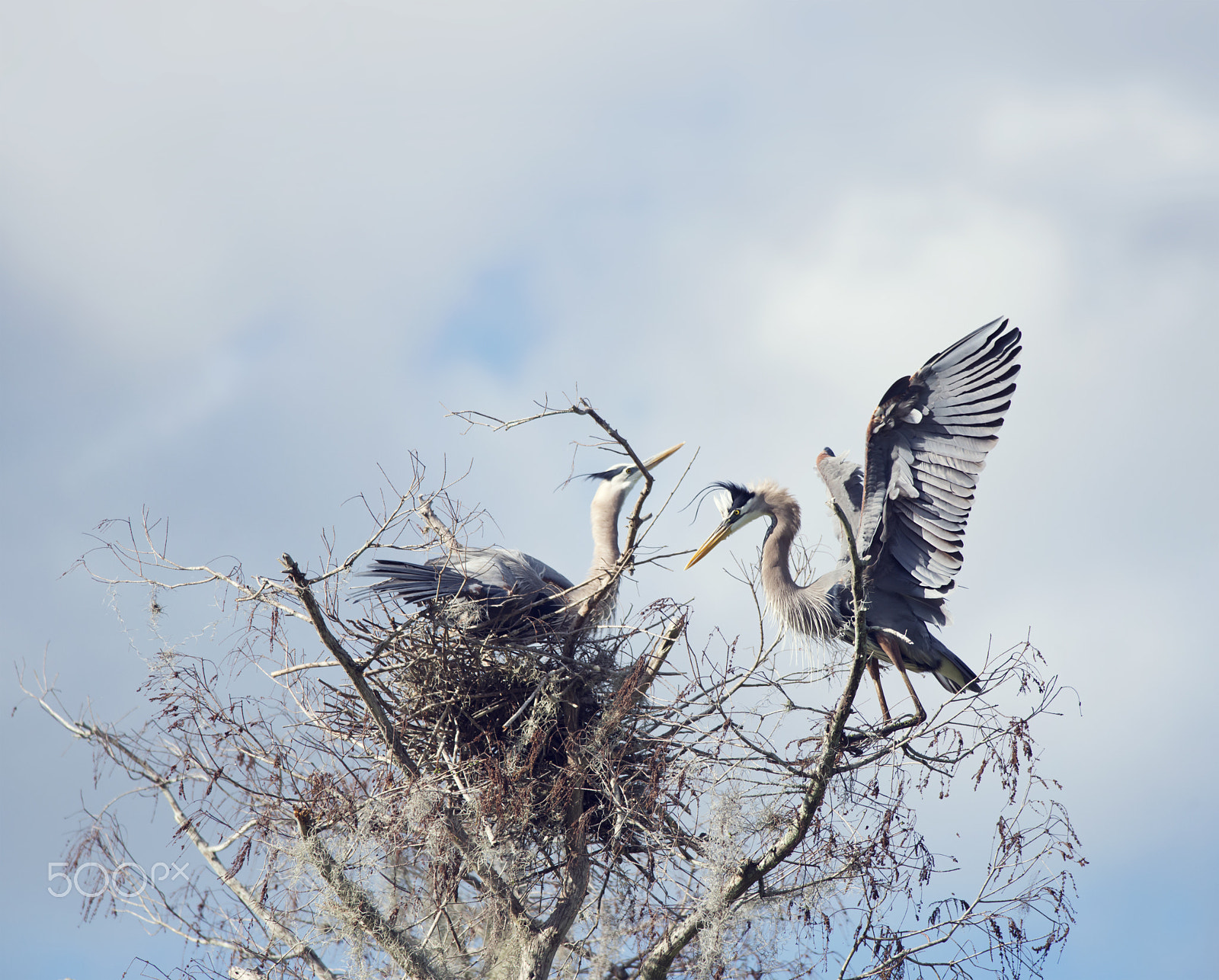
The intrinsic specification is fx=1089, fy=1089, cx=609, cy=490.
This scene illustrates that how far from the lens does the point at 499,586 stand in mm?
5852

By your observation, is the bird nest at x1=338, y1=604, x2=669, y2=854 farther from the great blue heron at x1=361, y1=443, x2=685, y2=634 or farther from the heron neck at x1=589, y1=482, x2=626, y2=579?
the heron neck at x1=589, y1=482, x2=626, y2=579

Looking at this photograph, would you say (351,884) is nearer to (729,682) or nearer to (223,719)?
(223,719)

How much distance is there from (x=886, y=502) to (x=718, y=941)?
222 cm

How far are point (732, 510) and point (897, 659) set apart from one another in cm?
172

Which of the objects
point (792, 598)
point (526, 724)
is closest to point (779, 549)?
point (792, 598)

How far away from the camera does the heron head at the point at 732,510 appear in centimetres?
698

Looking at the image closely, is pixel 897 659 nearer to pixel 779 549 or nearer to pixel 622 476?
pixel 779 549

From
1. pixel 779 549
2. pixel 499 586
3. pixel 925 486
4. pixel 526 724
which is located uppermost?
pixel 779 549

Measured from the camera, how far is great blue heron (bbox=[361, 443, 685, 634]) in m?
5.52

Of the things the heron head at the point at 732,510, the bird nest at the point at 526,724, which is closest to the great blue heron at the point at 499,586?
the bird nest at the point at 526,724

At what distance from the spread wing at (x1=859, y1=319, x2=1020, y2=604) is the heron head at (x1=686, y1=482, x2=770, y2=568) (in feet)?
5.08

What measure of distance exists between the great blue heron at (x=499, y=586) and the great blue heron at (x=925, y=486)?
1.39 metres

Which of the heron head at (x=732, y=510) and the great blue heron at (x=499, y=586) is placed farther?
the heron head at (x=732, y=510)

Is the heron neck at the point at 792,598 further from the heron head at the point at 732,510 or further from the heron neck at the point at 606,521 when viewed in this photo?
the heron neck at the point at 606,521
